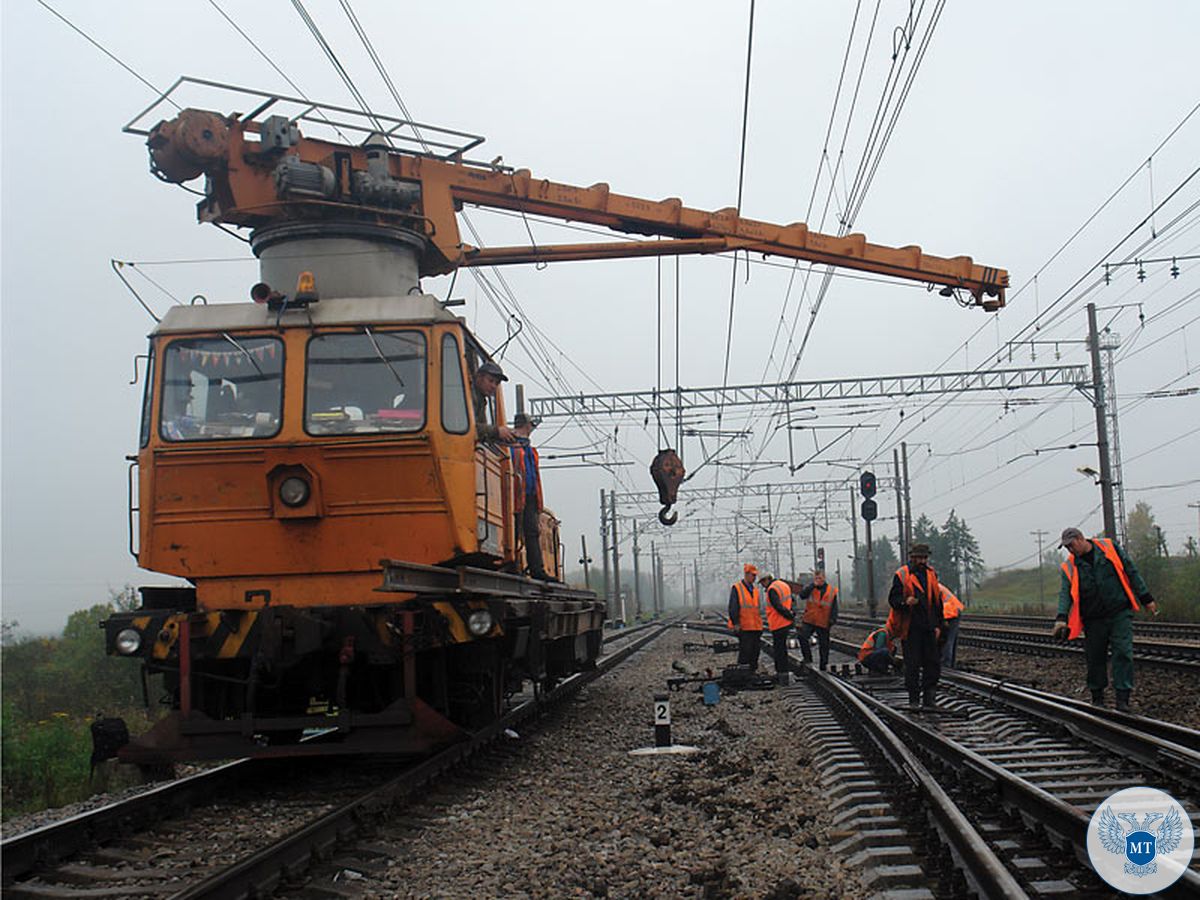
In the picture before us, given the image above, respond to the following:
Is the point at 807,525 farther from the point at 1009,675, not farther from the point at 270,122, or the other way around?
the point at 270,122

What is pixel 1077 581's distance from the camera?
365 inches

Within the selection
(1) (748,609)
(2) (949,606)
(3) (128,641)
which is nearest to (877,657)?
(1) (748,609)

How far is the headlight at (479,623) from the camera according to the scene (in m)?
7.43

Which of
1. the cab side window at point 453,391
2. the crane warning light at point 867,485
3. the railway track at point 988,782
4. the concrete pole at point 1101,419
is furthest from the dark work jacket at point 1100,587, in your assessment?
the concrete pole at point 1101,419

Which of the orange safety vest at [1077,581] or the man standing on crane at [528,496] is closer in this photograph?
the orange safety vest at [1077,581]

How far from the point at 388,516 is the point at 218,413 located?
57.9 inches

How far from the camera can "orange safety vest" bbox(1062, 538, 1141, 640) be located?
29.8ft

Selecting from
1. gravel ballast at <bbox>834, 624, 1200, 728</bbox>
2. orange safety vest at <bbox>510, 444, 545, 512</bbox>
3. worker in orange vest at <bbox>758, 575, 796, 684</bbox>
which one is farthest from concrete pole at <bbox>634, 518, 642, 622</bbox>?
orange safety vest at <bbox>510, 444, 545, 512</bbox>

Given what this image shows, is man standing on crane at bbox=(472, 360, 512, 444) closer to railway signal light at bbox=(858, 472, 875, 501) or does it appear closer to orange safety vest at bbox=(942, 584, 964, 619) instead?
orange safety vest at bbox=(942, 584, 964, 619)

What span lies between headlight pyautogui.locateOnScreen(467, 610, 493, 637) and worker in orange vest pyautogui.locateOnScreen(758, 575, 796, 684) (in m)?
7.80

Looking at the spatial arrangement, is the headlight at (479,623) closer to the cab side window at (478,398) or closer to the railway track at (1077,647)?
the cab side window at (478,398)

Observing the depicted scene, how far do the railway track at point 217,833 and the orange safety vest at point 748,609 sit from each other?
7.00 metres

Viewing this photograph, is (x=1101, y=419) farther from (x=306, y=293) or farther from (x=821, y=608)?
(x=306, y=293)

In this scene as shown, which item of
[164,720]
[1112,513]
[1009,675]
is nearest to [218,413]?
[164,720]
